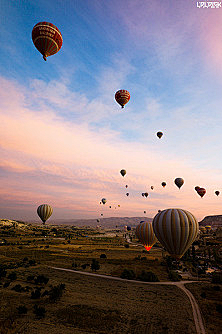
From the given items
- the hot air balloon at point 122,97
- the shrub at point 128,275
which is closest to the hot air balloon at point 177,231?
the shrub at point 128,275

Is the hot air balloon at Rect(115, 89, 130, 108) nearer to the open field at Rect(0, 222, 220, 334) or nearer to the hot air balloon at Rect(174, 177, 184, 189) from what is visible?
the hot air balloon at Rect(174, 177, 184, 189)

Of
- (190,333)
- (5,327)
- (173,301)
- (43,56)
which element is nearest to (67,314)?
(5,327)

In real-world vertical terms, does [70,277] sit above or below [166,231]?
below

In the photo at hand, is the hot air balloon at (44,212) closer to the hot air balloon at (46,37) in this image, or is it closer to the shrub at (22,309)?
the shrub at (22,309)

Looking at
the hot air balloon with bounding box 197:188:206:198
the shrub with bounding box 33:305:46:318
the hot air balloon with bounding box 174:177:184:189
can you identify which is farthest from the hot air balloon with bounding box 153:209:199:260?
the hot air balloon with bounding box 197:188:206:198

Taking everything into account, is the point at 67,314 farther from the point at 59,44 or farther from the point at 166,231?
the point at 59,44
